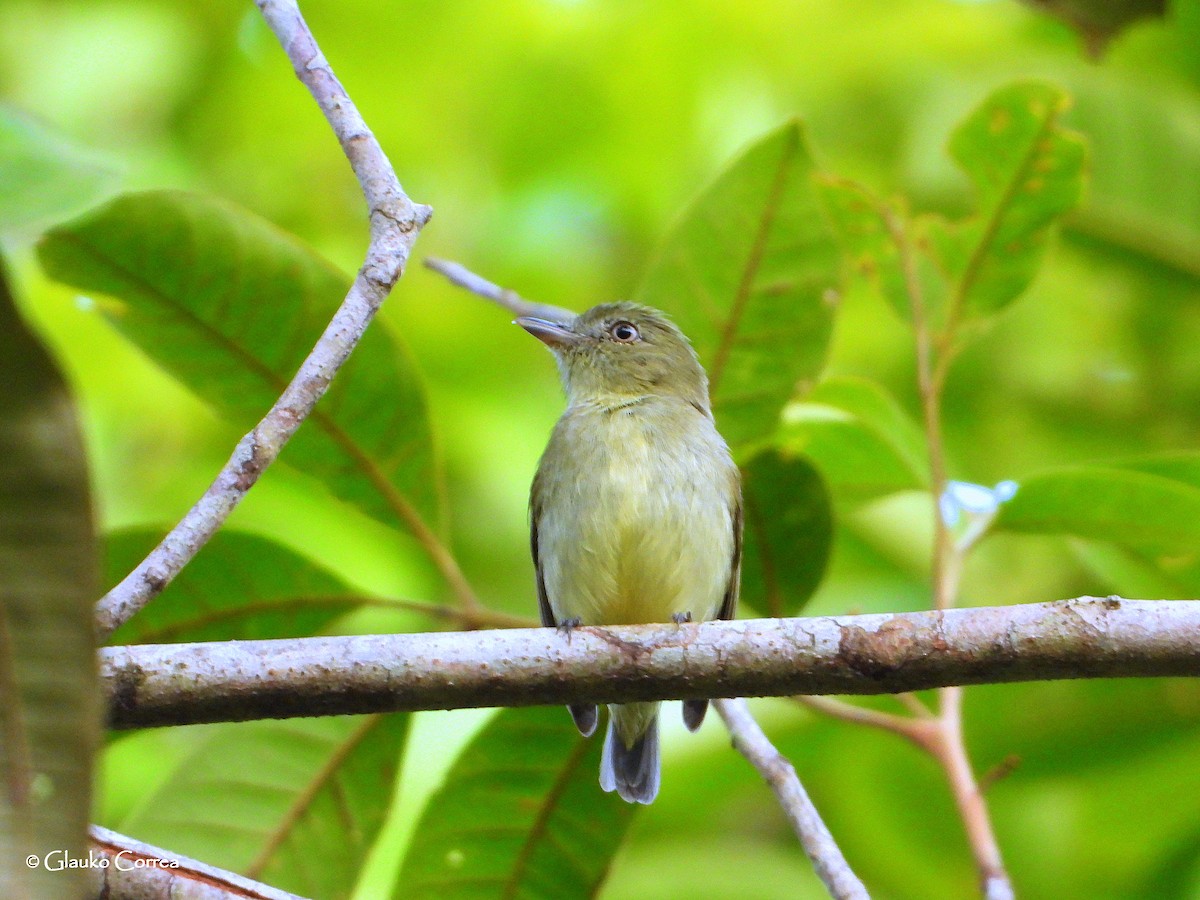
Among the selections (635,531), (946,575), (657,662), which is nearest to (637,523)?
(635,531)

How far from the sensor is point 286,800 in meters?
3.18

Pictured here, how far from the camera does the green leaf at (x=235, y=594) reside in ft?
10.1

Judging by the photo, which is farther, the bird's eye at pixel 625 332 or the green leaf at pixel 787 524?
the bird's eye at pixel 625 332

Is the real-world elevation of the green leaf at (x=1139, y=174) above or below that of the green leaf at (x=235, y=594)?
above

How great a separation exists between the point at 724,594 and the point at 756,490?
662 mm

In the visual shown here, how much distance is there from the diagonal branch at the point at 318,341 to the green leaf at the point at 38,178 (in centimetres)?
43

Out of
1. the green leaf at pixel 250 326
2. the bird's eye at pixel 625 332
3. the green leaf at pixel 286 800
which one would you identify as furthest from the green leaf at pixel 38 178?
the bird's eye at pixel 625 332

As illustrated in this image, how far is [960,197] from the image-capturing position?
4.43 metres

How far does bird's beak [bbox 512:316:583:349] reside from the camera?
13.3 ft

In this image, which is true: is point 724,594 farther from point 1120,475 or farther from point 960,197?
point 960,197

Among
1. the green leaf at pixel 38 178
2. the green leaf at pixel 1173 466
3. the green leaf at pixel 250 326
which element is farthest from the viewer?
the green leaf at pixel 1173 466

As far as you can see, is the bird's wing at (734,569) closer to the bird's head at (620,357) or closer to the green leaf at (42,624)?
the bird's head at (620,357)

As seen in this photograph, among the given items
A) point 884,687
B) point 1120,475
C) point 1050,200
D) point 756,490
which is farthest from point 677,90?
point 884,687

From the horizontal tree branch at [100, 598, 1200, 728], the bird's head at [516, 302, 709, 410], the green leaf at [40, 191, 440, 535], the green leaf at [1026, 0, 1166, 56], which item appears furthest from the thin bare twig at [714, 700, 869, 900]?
the green leaf at [1026, 0, 1166, 56]
